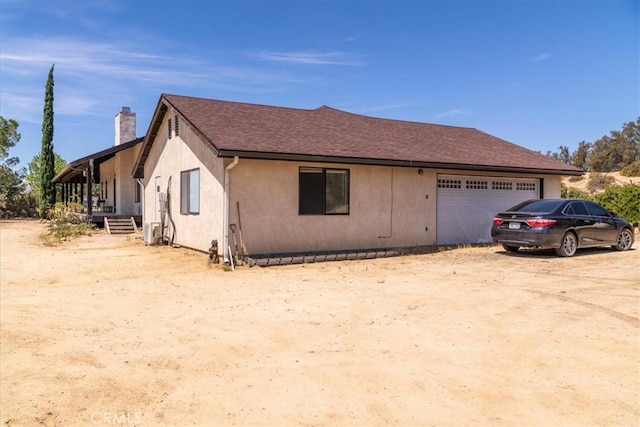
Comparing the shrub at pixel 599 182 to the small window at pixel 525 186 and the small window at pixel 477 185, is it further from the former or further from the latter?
the small window at pixel 477 185

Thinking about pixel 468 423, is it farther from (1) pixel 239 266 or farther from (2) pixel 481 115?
(2) pixel 481 115

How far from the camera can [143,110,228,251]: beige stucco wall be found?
41.6ft

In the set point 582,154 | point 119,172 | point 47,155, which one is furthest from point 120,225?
point 582,154

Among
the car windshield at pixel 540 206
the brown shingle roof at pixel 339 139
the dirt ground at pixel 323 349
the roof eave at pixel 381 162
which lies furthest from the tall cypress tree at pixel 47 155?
the car windshield at pixel 540 206

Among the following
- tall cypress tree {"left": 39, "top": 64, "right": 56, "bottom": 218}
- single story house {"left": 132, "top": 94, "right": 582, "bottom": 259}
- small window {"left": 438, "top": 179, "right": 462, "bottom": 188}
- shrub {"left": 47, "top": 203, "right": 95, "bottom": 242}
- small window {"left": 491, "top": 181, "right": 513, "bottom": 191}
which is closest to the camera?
single story house {"left": 132, "top": 94, "right": 582, "bottom": 259}

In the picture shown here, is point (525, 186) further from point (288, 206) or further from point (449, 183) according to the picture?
point (288, 206)

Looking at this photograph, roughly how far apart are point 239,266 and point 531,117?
20.8 m

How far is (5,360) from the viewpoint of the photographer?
496 cm

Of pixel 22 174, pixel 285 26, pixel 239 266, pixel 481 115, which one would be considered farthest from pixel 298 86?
pixel 22 174

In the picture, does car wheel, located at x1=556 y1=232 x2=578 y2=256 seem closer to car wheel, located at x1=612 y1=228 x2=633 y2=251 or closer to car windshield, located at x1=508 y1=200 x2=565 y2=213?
car windshield, located at x1=508 y1=200 x2=565 y2=213

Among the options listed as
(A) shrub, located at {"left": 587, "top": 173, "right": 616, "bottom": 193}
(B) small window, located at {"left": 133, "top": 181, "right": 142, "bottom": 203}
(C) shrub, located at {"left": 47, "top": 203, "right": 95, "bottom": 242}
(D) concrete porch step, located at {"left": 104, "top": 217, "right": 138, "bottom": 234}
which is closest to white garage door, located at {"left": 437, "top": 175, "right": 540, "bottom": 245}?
(D) concrete porch step, located at {"left": 104, "top": 217, "right": 138, "bottom": 234}

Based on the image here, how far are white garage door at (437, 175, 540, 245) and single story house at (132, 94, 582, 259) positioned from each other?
4cm

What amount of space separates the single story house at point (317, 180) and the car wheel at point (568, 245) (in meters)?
3.83

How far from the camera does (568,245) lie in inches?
500
